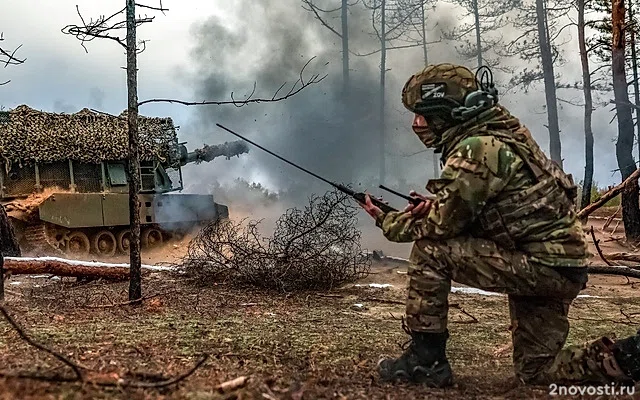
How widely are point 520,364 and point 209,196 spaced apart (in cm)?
1601

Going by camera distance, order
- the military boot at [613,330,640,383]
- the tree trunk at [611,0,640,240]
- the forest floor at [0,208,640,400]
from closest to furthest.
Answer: the forest floor at [0,208,640,400]
the military boot at [613,330,640,383]
the tree trunk at [611,0,640,240]

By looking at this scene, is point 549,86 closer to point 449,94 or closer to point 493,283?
point 449,94

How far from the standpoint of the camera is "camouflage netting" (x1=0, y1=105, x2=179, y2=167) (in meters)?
16.0

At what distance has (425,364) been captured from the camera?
361cm

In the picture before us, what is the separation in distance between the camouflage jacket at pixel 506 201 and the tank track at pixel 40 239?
1350 cm

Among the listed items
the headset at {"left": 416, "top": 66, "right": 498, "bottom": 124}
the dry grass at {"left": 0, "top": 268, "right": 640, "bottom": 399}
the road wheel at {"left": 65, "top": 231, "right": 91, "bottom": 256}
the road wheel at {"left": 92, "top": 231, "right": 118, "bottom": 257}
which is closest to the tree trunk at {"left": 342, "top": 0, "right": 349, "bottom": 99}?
the road wheel at {"left": 92, "top": 231, "right": 118, "bottom": 257}

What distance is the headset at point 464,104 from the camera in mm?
3652

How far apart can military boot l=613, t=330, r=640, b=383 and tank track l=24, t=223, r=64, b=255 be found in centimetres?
1395

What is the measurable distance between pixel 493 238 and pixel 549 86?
809 inches

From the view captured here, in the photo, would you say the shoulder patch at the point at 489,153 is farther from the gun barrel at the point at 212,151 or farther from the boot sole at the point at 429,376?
the gun barrel at the point at 212,151

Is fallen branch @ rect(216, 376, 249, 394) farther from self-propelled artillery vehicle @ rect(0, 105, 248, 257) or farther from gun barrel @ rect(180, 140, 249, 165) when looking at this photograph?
gun barrel @ rect(180, 140, 249, 165)

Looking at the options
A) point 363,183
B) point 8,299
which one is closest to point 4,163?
point 8,299

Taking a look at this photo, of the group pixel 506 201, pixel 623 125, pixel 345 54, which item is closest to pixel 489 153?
pixel 506 201

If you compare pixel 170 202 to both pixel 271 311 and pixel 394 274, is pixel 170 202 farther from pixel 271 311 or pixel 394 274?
pixel 271 311
